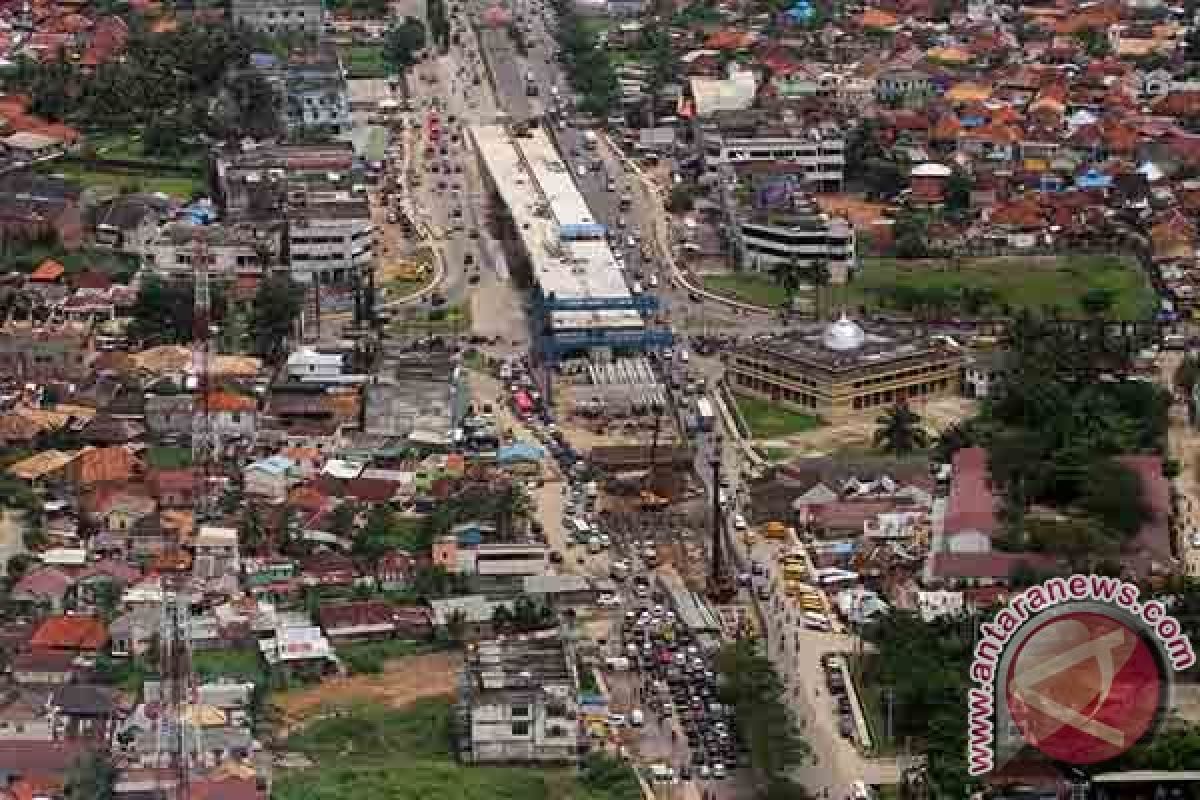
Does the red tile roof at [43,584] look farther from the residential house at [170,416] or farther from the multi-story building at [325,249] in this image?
the multi-story building at [325,249]

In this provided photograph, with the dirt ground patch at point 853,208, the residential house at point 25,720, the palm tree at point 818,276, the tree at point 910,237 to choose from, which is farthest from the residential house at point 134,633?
the dirt ground patch at point 853,208

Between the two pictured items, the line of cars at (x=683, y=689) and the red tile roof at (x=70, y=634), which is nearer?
the line of cars at (x=683, y=689)

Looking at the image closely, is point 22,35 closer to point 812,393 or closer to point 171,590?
point 812,393

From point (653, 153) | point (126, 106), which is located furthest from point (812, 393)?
point (126, 106)

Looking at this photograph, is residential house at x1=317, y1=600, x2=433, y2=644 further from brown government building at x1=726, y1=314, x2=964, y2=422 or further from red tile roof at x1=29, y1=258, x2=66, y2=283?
red tile roof at x1=29, y1=258, x2=66, y2=283

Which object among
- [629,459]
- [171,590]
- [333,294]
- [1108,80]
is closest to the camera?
[171,590]

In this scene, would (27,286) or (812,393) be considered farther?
(27,286)
